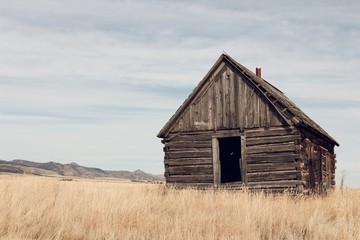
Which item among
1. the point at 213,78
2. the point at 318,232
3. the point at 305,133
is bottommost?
the point at 318,232

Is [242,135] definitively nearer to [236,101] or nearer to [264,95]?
[236,101]

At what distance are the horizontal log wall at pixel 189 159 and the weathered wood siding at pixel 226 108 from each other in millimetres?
394

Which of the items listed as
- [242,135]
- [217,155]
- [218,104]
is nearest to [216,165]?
[217,155]

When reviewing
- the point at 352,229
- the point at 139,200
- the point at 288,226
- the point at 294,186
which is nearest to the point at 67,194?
the point at 139,200

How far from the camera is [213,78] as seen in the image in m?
18.6

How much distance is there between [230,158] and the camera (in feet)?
73.9

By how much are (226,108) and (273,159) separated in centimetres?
259

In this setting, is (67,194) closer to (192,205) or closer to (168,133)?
(192,205)

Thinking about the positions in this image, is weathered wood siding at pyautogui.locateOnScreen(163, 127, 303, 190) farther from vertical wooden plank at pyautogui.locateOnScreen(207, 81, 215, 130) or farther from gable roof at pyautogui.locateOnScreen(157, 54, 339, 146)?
gable roof at pyautogui.locateOnScreen(157, 54, 339, 146)

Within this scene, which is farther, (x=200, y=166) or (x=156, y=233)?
(x=200, y=166)

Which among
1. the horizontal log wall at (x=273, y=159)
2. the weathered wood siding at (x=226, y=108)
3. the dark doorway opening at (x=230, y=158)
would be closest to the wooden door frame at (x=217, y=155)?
the horizontal log wall at (x=273, y=159)

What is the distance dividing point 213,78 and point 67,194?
8412 millimetres

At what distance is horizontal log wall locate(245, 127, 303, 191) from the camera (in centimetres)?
1695

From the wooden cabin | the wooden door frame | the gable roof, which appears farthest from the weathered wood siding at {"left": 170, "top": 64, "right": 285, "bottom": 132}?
the wooden door frame
